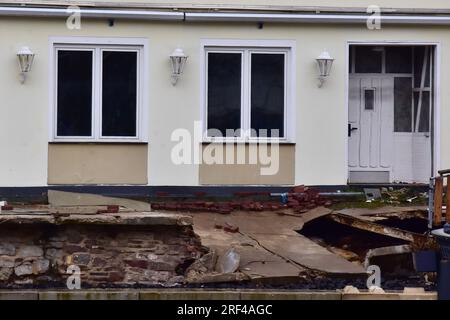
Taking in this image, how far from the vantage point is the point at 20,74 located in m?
17.8

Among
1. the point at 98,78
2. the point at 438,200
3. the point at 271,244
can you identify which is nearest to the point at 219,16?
the point at 98,78

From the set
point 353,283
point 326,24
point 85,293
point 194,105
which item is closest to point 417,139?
point 326,24

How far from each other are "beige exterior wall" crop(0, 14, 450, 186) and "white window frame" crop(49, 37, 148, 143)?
9 centimetres

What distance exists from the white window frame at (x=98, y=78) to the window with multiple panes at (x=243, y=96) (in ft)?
3.58

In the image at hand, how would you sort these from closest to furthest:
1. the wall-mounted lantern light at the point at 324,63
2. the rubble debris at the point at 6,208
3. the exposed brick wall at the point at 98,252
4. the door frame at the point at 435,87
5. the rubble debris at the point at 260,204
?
the exposed brick wall at the point at 98,252 → the rubble debris at the point at 6,208 → the rubble debris at the point at 260,204 → the wall-mounted lantern light at the point at 324,63 → the door frame at the point at 435,87

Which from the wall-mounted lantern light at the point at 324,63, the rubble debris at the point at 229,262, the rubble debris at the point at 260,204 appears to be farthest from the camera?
the wall-mounted lantern light at the point at 324,63

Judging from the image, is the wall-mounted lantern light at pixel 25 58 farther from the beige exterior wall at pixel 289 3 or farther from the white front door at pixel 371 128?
the white front door at pixel 371 128

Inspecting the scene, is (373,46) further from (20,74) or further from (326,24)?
(20,74)

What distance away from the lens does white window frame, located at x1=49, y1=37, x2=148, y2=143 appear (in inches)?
705

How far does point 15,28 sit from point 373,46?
6.27 meters

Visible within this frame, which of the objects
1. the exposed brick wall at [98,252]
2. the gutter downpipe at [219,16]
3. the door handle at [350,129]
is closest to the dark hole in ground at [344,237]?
the door handle at [350,129]

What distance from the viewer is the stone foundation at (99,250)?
13.8 metres

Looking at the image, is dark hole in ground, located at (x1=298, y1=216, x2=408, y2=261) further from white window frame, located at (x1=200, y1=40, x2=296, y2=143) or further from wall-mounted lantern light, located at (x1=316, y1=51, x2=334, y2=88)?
wall-mounted lantern light, located at (x1=316, y1=51, x2=334, y2=88)

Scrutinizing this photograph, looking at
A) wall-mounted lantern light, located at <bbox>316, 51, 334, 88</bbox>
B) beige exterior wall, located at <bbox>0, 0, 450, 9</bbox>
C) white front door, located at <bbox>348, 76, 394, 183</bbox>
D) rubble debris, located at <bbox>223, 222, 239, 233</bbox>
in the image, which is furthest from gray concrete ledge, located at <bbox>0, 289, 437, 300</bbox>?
white front door, located at <bbox>348, 76, 394, 183</bbox>
